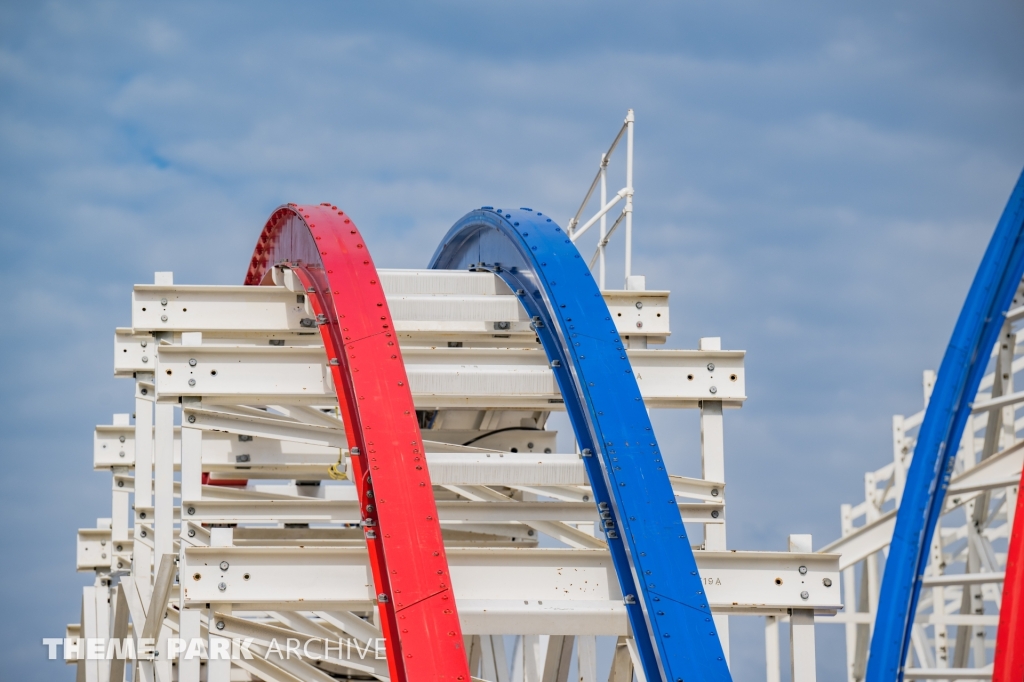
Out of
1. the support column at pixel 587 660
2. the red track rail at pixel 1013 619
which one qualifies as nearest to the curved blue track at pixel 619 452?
the support column at pixel 587 660

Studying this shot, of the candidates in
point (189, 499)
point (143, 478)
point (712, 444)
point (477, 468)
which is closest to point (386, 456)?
point (477, 468)

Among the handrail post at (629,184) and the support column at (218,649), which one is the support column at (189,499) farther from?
the handrail post at (629,184)

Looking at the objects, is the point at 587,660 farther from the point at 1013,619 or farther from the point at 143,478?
the point at 143,478

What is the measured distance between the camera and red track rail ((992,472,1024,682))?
10805mm

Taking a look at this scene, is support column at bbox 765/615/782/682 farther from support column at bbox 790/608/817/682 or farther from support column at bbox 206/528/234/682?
support column at bbox 206/528/234/682

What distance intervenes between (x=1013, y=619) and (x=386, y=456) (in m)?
6.07

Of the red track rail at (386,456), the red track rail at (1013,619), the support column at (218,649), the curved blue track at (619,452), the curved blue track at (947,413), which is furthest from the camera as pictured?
the curved blue track at (947,413)

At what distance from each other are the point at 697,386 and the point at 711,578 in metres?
1.95

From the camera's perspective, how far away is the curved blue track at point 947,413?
1216cm

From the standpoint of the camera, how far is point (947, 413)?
1266 cm

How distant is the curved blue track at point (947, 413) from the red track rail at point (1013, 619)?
981 mm

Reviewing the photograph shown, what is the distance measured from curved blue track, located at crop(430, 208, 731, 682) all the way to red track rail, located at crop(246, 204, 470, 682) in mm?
1157

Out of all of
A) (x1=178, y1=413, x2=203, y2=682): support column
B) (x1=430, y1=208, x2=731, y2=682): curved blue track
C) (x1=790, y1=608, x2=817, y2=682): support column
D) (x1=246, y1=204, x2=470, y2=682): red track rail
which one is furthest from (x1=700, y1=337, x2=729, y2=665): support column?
(x1=178, y1=413, x2=203, y2=682): support column

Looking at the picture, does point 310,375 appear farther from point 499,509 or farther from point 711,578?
point 711,578
